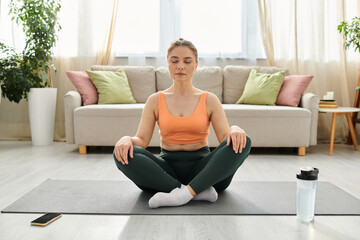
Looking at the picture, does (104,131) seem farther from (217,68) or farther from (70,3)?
(70,3)

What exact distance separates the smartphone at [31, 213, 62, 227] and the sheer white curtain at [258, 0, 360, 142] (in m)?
3.25

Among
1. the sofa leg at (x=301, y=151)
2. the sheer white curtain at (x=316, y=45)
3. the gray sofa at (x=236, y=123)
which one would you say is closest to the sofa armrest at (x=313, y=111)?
the gray sofa at (x=236, y=123)

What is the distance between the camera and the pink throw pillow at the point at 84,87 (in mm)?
3660

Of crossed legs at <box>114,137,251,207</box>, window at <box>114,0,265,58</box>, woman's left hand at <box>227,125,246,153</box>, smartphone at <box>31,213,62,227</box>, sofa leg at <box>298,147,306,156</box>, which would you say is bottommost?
sofa leg at <box>298,147,306,156</box>

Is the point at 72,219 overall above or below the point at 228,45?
below

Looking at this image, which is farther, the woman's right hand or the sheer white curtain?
the sheer white curtain

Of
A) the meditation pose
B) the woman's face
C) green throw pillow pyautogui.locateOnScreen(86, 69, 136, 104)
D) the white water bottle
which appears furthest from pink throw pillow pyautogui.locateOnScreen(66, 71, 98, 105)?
the white water bottle

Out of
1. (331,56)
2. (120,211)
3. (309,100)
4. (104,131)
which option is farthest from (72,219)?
(331,56)

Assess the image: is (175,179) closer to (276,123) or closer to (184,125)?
(184,125)

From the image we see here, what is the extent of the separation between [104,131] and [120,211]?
175cm

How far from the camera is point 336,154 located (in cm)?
346

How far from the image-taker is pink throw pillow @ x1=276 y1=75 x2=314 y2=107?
3.59m

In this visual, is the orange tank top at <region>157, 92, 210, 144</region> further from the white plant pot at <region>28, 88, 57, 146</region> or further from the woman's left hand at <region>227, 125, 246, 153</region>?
the white plant pot at <region>28, 88, 57, 146</region>

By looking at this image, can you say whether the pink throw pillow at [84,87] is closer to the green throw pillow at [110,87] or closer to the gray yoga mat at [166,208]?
the green throw pillow at [110,87]
